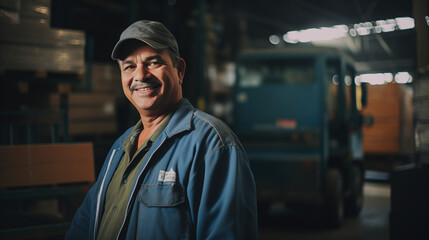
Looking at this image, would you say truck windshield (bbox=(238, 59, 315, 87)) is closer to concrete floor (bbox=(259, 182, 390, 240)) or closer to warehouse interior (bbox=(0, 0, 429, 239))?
warehouse interior (bbox=(0, 0, 429, 239))

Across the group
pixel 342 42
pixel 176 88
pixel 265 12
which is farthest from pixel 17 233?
pixel 342 42

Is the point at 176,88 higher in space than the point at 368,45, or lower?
lower

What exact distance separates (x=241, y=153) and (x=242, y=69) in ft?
19.9

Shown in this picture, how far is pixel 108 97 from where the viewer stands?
8383 millimetres

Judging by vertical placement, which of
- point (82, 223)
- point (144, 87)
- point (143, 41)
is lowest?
point (82, 223)

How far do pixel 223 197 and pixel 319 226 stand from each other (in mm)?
6145

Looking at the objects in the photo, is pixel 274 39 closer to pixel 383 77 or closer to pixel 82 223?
pixel 383 77

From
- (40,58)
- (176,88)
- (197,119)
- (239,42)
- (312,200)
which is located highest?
(239,42)

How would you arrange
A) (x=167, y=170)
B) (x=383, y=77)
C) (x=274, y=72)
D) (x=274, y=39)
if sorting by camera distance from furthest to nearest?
(x=383, y=77), (x=274, y=39), (x=274, y=72), (x=167, y=170)

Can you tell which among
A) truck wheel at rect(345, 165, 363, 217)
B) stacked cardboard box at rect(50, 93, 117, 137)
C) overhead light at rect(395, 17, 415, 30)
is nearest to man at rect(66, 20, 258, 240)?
stacked cardboard box at rect(50, 93, 117, 137)

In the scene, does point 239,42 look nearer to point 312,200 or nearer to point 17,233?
point 312,200

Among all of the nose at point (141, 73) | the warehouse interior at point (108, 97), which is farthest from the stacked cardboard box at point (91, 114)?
the nose at point (141, 73)

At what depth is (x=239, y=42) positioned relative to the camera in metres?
11.2

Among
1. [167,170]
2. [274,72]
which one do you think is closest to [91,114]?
[274,72]
